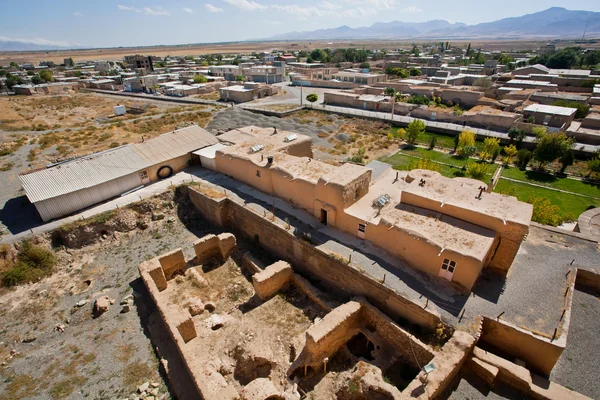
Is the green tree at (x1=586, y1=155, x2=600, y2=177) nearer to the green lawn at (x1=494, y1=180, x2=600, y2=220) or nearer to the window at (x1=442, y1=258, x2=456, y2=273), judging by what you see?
the green lawn at (x1=494, y1=180, x2=600, y2=220)

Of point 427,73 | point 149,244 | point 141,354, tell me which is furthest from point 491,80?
point 141,354

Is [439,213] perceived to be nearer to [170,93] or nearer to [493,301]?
[493,301]

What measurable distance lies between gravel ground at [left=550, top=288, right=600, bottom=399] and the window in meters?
5.37

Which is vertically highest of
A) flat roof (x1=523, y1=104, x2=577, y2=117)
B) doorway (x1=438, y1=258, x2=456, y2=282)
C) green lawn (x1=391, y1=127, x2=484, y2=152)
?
flat roof (x1=523, y1=104, x2=577, y2=117)

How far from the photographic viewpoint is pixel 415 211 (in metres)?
16.8

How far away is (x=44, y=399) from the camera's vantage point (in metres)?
12.9

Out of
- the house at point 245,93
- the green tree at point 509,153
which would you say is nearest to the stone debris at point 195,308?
the green tree at point 509,153

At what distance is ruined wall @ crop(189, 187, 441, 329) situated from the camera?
14359 millimetres

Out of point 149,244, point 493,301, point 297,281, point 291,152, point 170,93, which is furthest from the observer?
point 170,93

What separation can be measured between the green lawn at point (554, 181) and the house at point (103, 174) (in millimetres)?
31438

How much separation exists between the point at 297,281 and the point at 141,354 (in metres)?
8.64

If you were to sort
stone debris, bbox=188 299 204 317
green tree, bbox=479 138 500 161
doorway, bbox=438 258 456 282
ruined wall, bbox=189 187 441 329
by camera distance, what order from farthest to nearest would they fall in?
green tree, bbox=479 138 500 161, stone debris, bbox=188 299 204 317, ruined wall, bbox=189 187 441 329, doorway, bbox=438 258 456 282

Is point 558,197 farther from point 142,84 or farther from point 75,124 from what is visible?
point 142,84

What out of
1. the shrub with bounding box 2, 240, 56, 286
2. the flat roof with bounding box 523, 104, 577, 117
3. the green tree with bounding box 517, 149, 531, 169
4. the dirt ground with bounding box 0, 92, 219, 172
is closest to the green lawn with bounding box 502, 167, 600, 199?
the green tree with bounding box 517, 149, 531, 169
